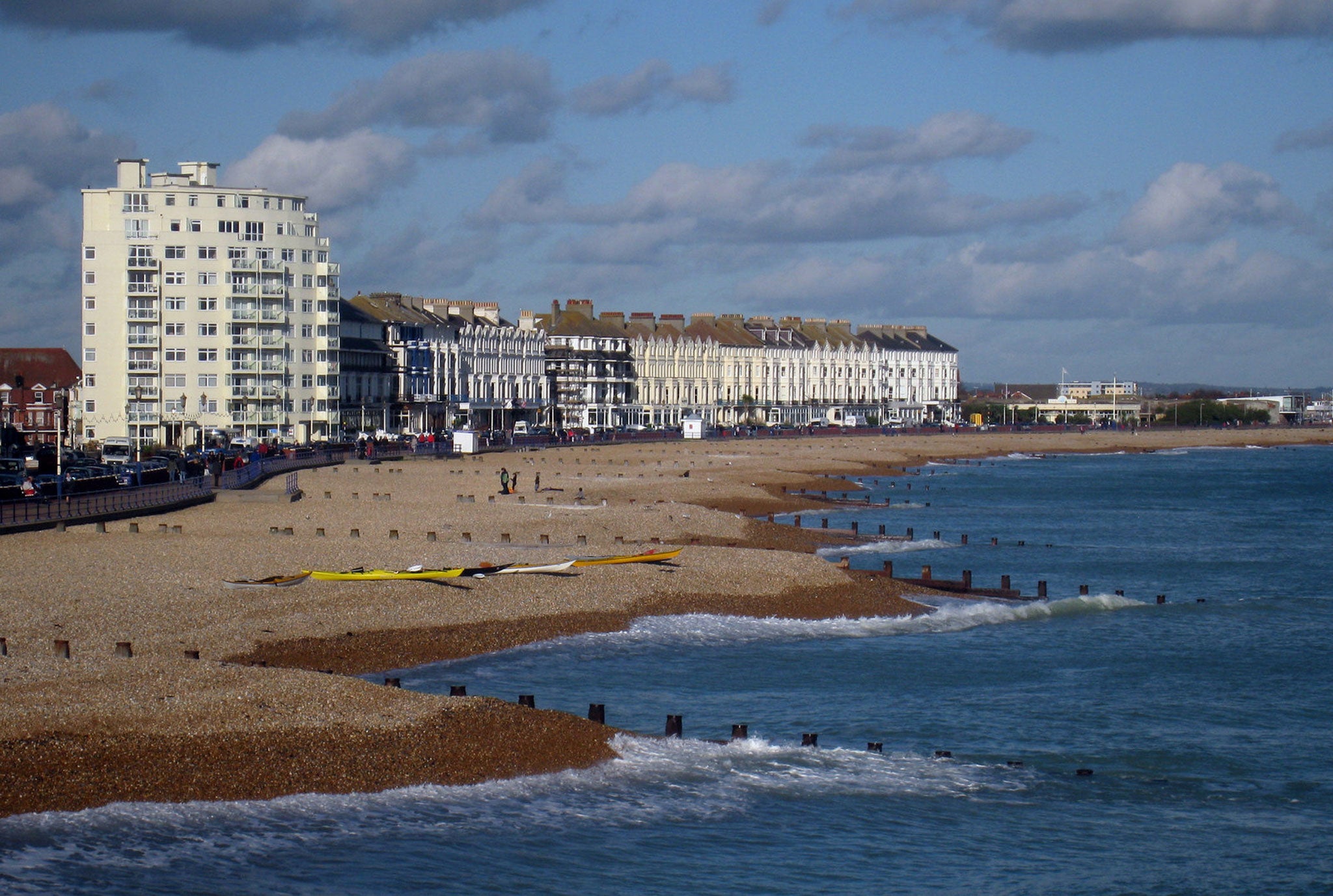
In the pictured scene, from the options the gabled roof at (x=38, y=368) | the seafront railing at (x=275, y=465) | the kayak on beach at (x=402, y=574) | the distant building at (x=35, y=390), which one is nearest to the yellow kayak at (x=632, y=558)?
the kayak on beach at (x=402, y=574)

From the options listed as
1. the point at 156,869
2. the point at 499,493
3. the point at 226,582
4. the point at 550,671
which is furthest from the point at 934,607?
the point at 499,493

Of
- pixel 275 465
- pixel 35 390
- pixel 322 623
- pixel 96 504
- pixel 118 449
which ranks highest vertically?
pixel 35 390

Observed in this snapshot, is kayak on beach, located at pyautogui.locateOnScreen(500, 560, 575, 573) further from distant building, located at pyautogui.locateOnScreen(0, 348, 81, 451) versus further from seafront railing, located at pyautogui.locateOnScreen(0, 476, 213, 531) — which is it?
distant building, located at pyautogui.locateOnScreen(0, 348, 81, 451)

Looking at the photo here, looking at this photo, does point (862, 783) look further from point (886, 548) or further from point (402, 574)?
point (886, 548)

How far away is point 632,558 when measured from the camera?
3456 centimetres

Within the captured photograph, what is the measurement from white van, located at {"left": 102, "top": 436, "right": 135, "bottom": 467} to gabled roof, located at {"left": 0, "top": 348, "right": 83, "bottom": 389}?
89.5 feet

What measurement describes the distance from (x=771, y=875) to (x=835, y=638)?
13000mm

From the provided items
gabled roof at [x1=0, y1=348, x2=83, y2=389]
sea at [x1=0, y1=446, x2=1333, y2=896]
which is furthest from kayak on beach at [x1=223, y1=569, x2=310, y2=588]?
gabled roof at [x1=0, y1=348, x2=83, y2=389]

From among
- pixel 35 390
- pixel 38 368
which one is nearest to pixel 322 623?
pixel 35 390

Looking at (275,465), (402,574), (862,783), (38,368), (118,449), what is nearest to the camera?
(862,783)

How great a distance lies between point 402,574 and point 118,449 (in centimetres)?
5374

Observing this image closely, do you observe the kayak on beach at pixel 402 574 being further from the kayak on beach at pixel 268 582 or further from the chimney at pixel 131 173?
the chimney at pixel 131 173

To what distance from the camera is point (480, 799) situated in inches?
677

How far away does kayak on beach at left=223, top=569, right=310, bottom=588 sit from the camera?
28.8 m
